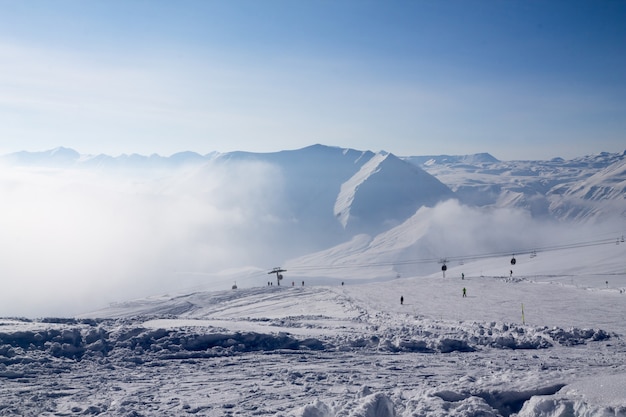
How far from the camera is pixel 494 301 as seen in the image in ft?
104

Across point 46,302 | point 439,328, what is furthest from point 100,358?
point 46,302

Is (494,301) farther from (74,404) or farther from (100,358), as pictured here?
(74,404)

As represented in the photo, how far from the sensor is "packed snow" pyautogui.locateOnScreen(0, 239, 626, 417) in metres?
11.2

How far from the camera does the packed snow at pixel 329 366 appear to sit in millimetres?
11211

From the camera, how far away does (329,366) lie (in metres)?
15.2

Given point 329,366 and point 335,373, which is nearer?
point 335,373

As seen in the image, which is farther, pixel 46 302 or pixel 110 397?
pixel 46 302

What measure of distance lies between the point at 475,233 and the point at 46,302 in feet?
481

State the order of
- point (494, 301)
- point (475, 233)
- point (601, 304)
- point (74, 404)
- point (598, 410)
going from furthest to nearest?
point (475, 233) < point (494, 301) < point (601, 304) < point (74, 404) < point (598, 410)

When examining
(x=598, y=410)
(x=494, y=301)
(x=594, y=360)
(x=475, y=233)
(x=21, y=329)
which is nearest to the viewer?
(x=598, y=410)

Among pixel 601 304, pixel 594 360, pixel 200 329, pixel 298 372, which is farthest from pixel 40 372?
pixel 601 304

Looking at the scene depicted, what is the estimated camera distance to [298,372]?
569 inches

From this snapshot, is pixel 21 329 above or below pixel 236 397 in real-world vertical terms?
above

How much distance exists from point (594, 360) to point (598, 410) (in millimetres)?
6755
